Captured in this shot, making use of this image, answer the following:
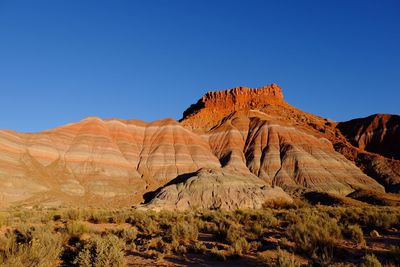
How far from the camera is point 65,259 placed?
10711 mm

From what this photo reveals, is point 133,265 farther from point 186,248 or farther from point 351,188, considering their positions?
point 351,188

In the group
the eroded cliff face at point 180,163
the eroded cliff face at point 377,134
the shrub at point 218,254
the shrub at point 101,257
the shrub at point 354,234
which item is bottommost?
the shrub at point 218,254

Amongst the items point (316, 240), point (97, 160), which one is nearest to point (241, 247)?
point (316, 240)

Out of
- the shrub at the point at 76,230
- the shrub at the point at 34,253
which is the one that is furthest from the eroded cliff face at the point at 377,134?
the shrub at the point at 34,253

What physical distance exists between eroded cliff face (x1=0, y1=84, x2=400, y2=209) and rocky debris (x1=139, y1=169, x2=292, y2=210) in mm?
174

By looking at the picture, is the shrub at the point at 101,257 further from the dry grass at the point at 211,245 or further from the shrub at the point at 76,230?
the shrub at the point at 76,230

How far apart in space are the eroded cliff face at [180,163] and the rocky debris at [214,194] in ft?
0.57

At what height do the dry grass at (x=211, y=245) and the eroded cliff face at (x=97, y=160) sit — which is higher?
the eroded cliff face at (x=97, y=160)

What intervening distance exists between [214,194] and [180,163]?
76.6 feet

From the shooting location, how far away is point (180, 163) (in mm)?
83875

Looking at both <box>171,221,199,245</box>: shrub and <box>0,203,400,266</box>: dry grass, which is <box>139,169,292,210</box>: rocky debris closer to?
<box>0,203,400,266</box>: dry grass

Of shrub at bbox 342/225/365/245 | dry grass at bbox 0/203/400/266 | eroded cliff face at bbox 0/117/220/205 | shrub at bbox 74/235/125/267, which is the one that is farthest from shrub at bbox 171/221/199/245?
eroded cliff face at bbox 0/117/220/205

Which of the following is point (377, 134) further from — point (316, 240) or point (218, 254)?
point (218, 254)

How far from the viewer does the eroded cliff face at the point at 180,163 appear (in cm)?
6194
